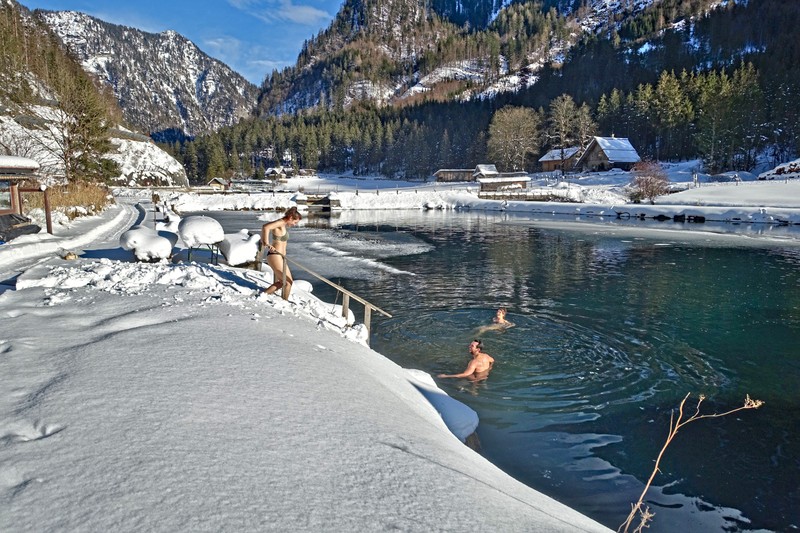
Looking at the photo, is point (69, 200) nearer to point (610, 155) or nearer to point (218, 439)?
point (218, 439)

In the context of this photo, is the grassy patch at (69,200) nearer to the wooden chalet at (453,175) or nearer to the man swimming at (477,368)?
the man swimming at (477,368)

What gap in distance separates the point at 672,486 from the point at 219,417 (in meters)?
5.15

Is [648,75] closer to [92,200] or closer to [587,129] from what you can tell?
[587,129]

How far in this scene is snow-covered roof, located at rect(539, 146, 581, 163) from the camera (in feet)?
288

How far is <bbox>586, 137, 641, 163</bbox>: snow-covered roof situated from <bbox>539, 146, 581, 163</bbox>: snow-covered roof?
27.1 feet

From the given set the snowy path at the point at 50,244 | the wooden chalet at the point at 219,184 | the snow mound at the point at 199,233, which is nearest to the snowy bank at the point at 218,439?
the snowy path at the point at 50,244

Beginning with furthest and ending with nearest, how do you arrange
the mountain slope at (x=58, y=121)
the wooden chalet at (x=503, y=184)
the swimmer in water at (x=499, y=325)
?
the wooden chalet at (x=503, y=184), the mountain slope at (x=58, y=121), the swimmer in water at (x=499, y=325)

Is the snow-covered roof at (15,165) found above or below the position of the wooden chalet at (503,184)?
below

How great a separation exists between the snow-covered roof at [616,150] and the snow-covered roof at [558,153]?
8.26 metres

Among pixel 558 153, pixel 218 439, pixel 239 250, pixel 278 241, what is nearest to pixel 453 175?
pixel 558 153

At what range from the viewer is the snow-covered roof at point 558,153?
288ft

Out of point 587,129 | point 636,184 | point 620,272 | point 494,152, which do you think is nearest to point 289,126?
point 494,152

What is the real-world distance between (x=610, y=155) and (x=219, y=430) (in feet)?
274

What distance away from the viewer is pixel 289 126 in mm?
166000
